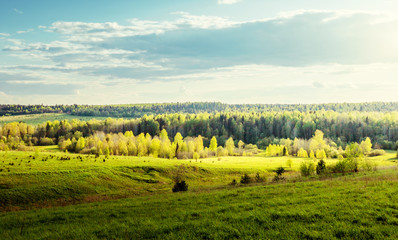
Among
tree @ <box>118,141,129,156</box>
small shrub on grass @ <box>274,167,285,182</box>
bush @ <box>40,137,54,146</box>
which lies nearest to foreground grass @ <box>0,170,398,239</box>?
small shrub on grass @ <box>274,167,285,182</box>

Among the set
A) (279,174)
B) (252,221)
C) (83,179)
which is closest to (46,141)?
(83,179)

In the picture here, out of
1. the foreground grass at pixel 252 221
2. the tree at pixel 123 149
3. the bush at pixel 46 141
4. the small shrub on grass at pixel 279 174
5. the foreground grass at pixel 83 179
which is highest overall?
the foreground grass at pixel 252 221

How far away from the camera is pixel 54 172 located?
177ft

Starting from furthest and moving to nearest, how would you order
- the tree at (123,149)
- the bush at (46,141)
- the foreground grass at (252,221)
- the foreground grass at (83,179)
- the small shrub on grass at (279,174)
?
1. the bush at (46,141)
2. the tree at (123,149)
3. the foreground grass at (83,179)
4. the small shrub on grass at (279,174)
5. the foreground grass at (252,221)

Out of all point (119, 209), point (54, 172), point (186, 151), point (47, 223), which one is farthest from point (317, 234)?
point (186, 151)

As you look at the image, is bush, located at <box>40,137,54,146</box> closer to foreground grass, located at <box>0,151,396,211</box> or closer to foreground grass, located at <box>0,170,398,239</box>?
foreground grass, located at <box>0,151,396,211</box>

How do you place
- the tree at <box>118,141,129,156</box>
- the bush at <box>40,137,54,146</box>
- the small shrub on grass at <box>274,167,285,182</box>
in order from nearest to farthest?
the small shrub on grass at <box>274,167,285,182</box>, the tree at <box>118,141,129,156</box>, the bush at <box>40,137,54,146</box>

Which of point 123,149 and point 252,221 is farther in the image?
point 123,149

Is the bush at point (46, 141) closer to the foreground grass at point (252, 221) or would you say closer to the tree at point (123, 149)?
the tree at point (123, 149)

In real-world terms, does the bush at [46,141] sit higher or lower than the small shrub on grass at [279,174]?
lower

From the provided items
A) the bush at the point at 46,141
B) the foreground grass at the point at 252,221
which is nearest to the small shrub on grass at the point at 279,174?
the foreground grass at the point at 252,221

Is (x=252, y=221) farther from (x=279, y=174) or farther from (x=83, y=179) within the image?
(x=83, y=179)

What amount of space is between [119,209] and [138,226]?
715 cm

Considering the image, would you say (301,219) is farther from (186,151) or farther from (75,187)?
(186,151)
